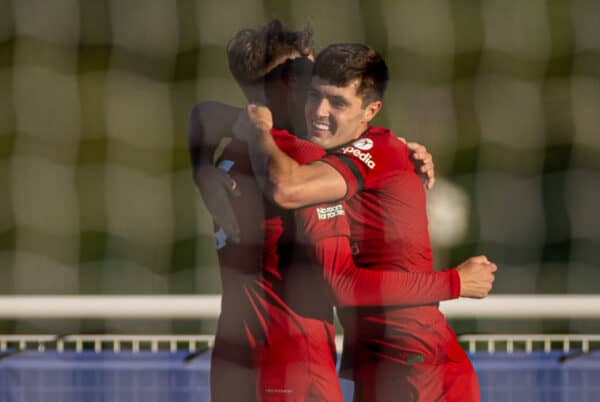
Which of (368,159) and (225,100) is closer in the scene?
(368,159)

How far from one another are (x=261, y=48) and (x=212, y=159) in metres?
0.17

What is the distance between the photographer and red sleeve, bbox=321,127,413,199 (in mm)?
931

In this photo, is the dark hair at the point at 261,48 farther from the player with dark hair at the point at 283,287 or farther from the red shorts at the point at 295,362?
the red shorts at the point at 295,362

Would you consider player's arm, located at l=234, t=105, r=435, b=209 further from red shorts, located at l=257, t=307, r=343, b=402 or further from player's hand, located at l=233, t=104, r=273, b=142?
red shorts, located at l=257, t=307, r=343, b=402

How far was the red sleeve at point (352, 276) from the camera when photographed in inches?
36.1

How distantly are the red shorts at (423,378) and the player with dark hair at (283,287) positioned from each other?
2.2 inches

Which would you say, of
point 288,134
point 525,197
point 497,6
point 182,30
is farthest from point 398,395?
point 182,30

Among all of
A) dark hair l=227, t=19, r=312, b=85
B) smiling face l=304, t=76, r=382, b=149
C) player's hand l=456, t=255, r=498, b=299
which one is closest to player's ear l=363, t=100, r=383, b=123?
smiling face l=304, t=76, r=382, b=149

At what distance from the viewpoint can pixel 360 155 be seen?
944mm

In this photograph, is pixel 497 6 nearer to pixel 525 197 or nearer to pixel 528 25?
pixel 528 25

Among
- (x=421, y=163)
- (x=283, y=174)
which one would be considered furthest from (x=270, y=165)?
(x=421, y=163)

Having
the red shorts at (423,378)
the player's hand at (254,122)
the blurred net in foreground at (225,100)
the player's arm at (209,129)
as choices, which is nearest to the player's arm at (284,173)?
the player's hand at (254,122)

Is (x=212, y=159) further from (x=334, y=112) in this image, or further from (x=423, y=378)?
(x=423, y=378)

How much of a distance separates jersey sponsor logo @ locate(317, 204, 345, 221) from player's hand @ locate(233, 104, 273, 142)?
112 mm
